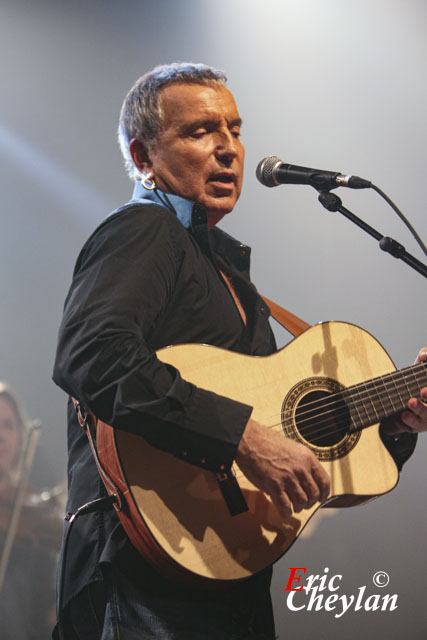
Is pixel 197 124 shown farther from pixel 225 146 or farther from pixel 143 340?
pixel 143 340

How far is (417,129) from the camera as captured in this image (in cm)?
354

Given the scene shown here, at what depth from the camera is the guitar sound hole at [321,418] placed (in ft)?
5.28

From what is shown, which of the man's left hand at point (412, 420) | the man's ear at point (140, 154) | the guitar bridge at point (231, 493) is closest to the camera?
the guitar bridge at point (231, 493)

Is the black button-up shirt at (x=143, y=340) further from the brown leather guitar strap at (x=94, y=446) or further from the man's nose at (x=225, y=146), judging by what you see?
the man's nose at (x=225, y=146)

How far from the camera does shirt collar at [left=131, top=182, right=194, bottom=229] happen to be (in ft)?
6.16

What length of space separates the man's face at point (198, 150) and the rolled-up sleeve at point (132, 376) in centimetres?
54

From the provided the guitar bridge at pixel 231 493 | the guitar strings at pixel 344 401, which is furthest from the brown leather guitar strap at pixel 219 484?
the guitar strings at pixel 344 401

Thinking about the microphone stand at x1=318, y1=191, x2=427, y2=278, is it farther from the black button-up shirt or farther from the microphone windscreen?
the black button-up shirt

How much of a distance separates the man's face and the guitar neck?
713 millimetres

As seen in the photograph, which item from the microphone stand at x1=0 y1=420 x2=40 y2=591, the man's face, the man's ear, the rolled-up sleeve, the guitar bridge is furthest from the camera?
the microphone stand at x1=0 y1=420 x2=40 y2=591

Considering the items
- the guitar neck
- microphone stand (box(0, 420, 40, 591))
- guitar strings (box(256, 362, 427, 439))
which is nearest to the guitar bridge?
guitar strings (box(256, 362, 427, 439))

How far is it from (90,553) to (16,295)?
180 centimetres

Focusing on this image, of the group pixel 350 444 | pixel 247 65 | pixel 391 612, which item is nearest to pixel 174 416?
pixel 350 444

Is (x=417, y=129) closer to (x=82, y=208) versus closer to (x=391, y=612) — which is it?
(x=82, y=208)
